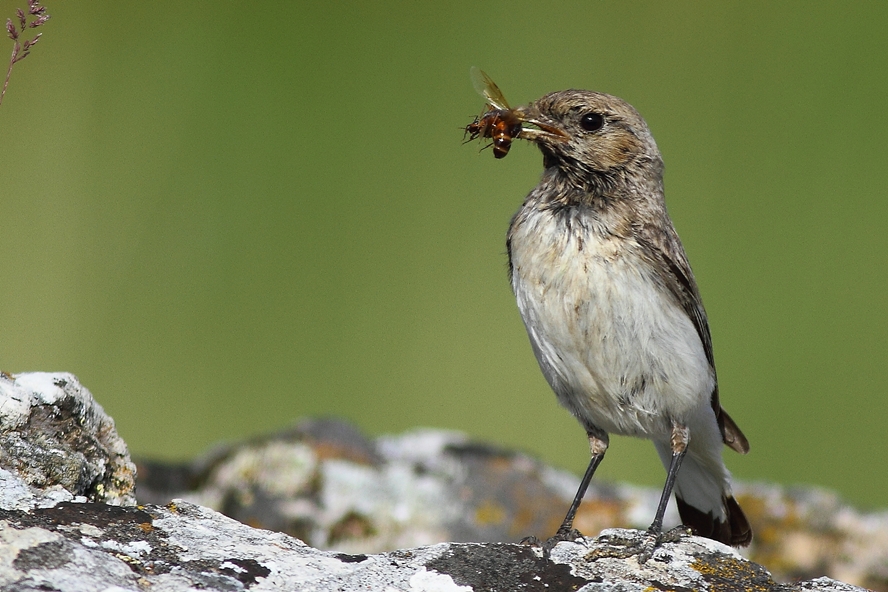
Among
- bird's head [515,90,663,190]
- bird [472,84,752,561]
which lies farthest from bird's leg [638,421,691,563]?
bird's head [515,90,663,190]

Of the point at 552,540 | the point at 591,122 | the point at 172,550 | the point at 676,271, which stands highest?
the point at 591,122

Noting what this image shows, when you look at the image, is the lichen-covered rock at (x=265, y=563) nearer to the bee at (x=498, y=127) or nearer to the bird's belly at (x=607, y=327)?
the bird's belly at (x=607, y=327)

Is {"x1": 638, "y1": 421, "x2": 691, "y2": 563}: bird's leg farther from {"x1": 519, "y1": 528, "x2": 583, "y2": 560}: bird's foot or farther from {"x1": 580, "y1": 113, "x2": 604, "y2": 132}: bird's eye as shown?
{"x1": 580, "y1": 113, "x2": 604, "y2": 132}: bird's eye

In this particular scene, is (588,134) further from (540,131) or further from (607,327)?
(607,327)

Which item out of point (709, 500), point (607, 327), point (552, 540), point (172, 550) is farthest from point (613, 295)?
point (172, 550)

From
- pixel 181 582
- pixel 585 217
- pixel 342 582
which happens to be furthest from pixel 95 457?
pixel 585 217

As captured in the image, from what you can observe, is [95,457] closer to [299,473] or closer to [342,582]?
[342,582]

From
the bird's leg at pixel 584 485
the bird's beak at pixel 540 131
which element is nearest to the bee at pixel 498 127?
the bird's beak at pixel 540 131
